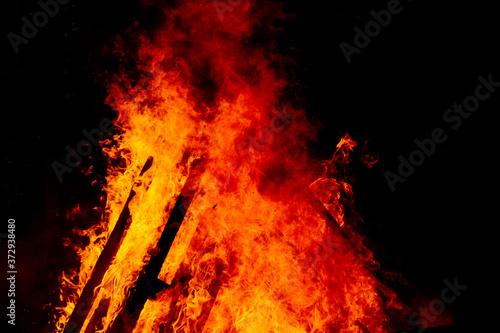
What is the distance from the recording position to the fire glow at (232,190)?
408 centimetres

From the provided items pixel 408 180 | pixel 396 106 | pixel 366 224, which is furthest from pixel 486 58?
pixel 366 224

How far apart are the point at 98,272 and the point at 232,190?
91.0 inches

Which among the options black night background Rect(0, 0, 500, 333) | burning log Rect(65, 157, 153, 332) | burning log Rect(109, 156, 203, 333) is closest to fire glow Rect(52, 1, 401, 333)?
burning log Rect(65, 157, 153, 332)

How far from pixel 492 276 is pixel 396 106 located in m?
3.10

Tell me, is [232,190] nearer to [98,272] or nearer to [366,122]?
[98,272]

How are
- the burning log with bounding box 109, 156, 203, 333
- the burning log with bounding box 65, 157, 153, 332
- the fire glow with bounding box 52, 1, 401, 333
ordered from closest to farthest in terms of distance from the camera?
the burning log with bounding box 109, 156, 203, 333 → the burning log with bounding box 65, 157, 153, 332 → the fire glow with bounding box 52, 1, 401, 333

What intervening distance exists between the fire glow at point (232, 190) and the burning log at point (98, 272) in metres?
0.09

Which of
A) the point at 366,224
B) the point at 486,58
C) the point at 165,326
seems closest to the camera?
the point at 165,326

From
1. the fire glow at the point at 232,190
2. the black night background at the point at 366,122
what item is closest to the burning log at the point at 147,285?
the fire glow at the point at 232,190

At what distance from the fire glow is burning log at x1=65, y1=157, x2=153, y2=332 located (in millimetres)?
88

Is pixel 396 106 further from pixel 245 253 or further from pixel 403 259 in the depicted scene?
pixel 245 253

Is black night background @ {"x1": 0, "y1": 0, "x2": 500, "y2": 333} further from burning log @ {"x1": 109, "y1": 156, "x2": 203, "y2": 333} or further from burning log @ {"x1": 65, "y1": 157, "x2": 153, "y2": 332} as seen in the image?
burning log @ {"x1": 109, "y1": 156, "x2": 203, "y2": 333}

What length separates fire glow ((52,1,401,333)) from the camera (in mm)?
4078

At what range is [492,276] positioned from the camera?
13.5 feet
